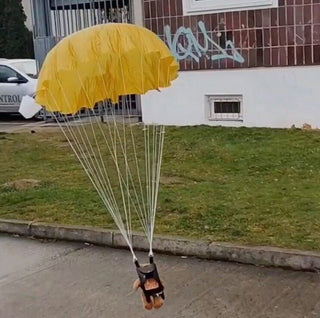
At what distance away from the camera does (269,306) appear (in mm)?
4801

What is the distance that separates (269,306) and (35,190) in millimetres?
Answer: 4335

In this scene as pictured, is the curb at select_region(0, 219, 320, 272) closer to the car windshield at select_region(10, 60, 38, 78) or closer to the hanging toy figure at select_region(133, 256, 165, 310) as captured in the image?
the hanging toy figure at select_region(133, 256, 165, 310)

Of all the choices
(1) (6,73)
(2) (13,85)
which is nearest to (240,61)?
(2) (13,85)

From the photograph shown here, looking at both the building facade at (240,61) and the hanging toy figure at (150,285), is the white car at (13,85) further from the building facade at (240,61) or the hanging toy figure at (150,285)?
the hanging toy figure at (150,285)

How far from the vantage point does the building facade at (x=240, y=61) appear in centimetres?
1070

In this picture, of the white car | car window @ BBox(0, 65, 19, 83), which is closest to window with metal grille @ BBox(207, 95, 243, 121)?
the white car

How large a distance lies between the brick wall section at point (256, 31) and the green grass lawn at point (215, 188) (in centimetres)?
119

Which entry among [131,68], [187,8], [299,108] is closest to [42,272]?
[131,68]

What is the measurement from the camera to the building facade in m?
10.7

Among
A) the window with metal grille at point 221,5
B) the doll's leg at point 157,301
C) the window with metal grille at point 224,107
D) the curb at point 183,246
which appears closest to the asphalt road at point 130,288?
the curb at point 183,246

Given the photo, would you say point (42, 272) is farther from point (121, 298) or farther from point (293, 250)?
point (293, 250)

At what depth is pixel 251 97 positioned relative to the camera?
11328mm

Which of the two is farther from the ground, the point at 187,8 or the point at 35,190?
the point at 187,8

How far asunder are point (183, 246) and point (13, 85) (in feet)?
38.6
